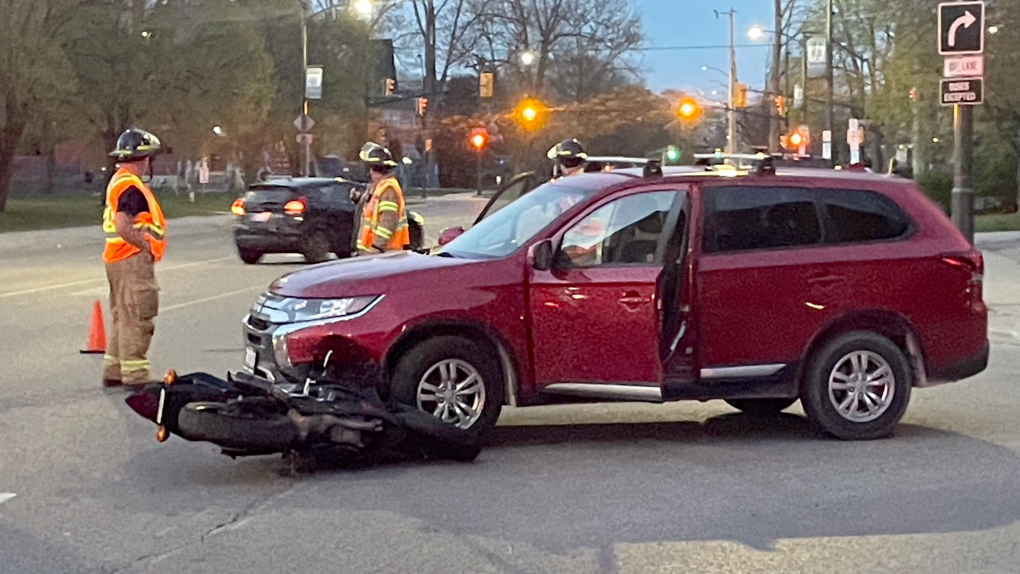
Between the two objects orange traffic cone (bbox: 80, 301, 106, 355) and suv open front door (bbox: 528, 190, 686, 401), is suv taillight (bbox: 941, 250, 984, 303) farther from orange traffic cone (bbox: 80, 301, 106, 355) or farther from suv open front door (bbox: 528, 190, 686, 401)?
orange traffic cone (bbox: 80, 301, 106, 355)

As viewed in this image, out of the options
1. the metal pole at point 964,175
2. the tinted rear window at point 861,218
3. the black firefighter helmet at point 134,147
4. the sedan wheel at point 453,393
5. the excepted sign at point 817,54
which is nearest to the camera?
the sedan wheel at point 453,393

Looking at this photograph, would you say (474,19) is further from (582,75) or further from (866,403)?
(866,403)

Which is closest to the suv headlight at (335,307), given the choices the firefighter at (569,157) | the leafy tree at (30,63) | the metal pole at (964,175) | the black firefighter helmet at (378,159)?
the black firefighter helmet at (378,159)

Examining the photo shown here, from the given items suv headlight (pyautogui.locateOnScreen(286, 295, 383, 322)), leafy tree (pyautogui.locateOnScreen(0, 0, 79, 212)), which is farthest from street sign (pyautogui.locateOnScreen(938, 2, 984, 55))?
leafy tree (pyautogui.locateOnScreen(0, 0, 79, 212))

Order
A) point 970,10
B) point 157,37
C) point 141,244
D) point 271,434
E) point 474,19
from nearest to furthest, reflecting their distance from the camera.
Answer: point 271,434
point 141,244
point 970,10
point 157,37
point 474,19

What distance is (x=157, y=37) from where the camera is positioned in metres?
43.5

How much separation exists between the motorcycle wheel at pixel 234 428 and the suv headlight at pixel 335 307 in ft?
2.61

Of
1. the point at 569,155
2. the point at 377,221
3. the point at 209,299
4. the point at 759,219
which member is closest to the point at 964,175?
the point at 569,155

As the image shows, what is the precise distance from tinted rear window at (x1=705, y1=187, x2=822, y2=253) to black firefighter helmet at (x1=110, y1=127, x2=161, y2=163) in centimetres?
443

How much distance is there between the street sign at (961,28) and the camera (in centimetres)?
1570

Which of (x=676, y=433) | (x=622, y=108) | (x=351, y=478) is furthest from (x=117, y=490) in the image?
(x=622, y=108)

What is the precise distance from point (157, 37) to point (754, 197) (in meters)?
37.2

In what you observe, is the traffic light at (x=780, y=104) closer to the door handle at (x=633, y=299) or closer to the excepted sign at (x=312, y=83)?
the excepted sign at (x=312, y=83)

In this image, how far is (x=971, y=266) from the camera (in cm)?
931
